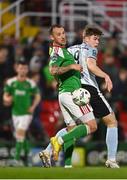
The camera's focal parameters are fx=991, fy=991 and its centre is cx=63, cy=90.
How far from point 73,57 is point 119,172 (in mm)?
2220

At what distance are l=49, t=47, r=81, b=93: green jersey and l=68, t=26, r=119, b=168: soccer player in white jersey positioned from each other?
0.11m

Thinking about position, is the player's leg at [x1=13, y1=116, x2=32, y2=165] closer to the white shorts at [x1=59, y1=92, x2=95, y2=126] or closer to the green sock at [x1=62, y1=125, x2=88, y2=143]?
the white shorts at [x1=59, y1=92, x2=95, y2=126]

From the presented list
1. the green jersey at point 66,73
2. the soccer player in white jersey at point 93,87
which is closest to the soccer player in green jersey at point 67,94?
the green jersey at point 66,73

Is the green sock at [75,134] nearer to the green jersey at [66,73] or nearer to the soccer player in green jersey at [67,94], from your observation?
the soccer player in green jersey at [67,94]

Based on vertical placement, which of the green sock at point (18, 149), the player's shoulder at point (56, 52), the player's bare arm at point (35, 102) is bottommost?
the green sock at point (18, 149)

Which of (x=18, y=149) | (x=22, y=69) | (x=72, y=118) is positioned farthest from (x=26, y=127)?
(x=72, y=118)

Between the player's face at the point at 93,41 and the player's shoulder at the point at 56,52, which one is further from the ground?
the player's face at the point at 93,41

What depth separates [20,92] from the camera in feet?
66.6

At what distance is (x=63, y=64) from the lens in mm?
14211

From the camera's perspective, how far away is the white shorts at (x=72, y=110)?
14094 mm

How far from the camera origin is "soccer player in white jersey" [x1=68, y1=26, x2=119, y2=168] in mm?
14062

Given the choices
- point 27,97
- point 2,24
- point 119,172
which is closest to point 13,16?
point 2,24

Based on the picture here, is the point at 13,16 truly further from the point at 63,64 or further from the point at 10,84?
the point at 63,64

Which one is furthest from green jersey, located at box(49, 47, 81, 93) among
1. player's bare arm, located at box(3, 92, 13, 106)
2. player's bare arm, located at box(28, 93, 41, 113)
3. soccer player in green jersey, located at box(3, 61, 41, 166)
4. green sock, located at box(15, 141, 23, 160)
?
player's bare arm, located at box(3, 92, 13, 106)
